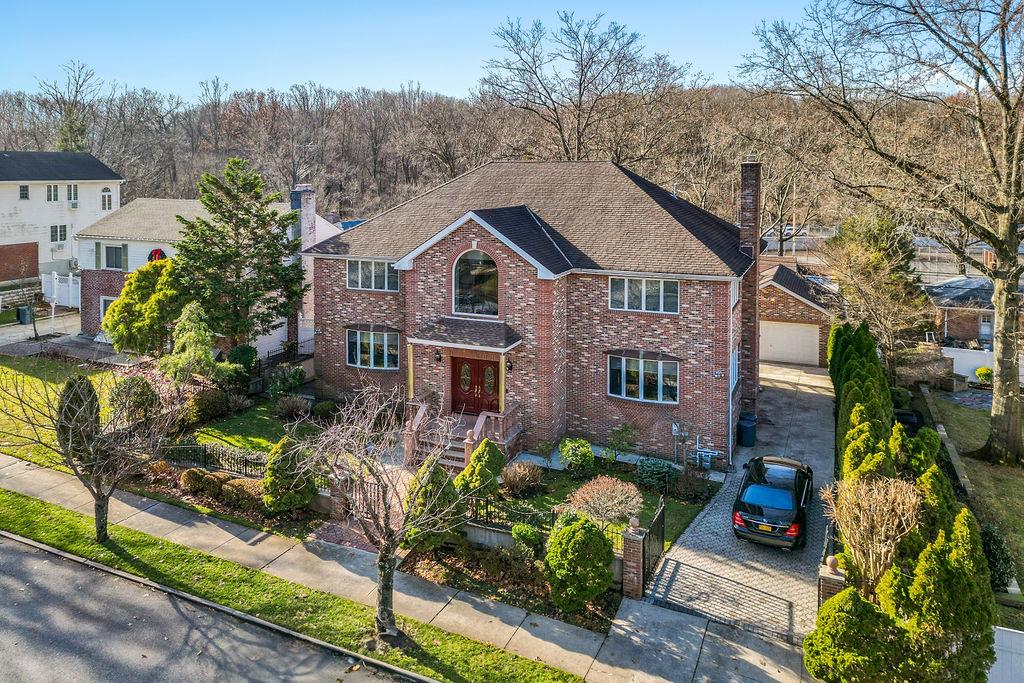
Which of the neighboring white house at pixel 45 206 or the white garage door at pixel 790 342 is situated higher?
the neighboring white house at pixel 45 206

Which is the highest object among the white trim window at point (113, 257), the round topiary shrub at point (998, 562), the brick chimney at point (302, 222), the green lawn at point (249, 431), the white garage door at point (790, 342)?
the brick chimney at point (302, 222)

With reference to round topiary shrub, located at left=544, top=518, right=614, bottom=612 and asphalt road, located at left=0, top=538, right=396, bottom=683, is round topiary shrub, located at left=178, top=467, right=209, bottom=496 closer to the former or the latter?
asphalt road, located at left=0, top=538, right=396, bottom=683

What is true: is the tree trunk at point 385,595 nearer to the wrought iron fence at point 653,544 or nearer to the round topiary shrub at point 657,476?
the wrought iron fence at point 653,544

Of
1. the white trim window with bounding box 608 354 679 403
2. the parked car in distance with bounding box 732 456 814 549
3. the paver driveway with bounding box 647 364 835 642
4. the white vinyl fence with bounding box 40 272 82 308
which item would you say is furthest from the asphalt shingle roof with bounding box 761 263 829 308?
the white vinyl fence with bounding box 40 272 82 308

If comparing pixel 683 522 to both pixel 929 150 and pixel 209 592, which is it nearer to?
pixel 209 592

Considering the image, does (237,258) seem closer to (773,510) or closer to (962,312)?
(773,510)

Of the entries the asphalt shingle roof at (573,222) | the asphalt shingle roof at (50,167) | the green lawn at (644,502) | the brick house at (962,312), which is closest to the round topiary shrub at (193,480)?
the green lawn at (644,502)
